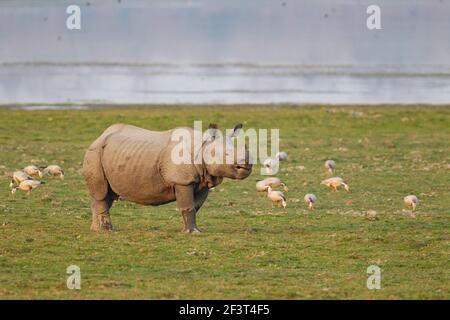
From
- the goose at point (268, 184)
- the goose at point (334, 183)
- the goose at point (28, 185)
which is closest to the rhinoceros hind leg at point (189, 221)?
the goose at point (268, 184)

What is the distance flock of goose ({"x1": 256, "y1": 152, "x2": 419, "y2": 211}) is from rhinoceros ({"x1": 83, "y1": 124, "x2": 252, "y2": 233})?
335 cm

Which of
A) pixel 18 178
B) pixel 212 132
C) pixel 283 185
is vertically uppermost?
pixel 212 132

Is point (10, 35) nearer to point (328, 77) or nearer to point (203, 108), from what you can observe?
point (328, 77)

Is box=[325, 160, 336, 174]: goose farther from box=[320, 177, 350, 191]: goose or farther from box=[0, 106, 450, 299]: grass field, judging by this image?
box=[320, 177, 350, 191]: goose

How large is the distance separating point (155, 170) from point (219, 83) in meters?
29.4

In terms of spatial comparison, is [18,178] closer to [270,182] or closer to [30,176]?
[30,176]

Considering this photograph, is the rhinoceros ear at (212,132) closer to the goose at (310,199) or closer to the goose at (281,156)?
the goose at (310,199)

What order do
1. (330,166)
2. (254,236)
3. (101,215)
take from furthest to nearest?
(330,166) < (101,215) < (254,236)

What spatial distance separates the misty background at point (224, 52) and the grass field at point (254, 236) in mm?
12907

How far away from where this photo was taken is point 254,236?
61.6 feet

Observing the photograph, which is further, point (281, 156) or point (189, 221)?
point (281, 156)

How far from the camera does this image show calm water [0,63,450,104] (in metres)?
42.7

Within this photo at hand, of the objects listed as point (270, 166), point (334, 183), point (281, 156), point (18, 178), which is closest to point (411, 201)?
point (334, 183)
